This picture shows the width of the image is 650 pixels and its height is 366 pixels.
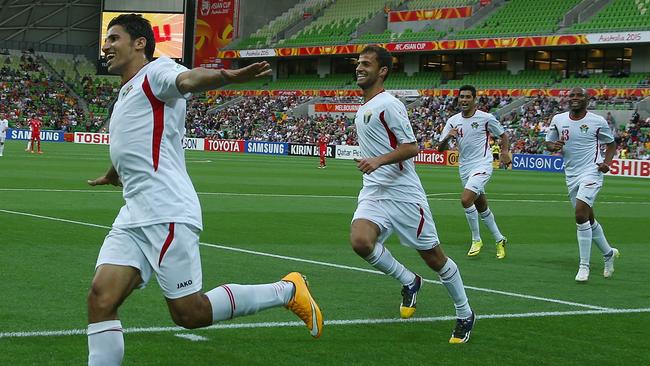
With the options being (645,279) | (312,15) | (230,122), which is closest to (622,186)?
(645,279)

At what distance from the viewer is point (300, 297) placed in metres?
6.33

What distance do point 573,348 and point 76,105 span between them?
74028 millimetres

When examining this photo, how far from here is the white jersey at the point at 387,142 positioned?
26.9 feet

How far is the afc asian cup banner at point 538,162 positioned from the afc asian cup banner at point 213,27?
132ft

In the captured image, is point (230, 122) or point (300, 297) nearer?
point (300, 297)

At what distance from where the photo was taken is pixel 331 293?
9.52m

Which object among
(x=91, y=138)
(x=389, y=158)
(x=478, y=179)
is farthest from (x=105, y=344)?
(x=91, y=138)

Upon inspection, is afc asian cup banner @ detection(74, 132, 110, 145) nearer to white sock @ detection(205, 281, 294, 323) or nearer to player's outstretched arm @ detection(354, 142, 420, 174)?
player's outstretched arm @ detection(354, 142, 420, 174)

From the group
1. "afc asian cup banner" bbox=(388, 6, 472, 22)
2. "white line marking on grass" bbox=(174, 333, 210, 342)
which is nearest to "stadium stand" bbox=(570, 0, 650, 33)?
"afc asian cup banner" bbox=(388, 6, 472, 22)

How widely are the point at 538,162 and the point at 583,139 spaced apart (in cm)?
3588

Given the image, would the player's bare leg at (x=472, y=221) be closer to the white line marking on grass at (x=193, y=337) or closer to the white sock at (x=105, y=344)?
the white line marking on grass at (x=193, y=337)

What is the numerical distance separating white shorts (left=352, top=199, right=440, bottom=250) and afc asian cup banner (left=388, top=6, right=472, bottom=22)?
5973 centimetres

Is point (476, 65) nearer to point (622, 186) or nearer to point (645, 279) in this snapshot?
point (622, 186)

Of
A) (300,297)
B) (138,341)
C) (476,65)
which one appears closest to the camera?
(300,297)
